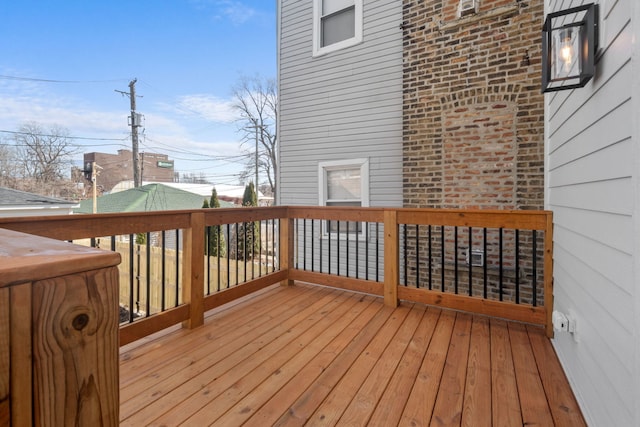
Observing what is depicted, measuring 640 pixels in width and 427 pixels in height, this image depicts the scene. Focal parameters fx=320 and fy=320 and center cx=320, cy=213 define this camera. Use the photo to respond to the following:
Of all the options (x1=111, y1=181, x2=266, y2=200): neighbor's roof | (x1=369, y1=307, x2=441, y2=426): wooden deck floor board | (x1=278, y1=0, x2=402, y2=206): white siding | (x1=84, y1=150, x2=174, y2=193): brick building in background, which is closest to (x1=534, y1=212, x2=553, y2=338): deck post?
(x1=369, y1=307, x2=441, y2=426): wooden deck floor board

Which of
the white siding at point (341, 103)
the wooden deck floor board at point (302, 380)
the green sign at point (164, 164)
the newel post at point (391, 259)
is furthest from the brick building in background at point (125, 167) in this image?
the wooden deck floor board at point (302, 380)

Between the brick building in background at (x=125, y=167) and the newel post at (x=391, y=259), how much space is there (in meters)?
17.6

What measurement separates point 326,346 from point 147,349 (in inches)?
48.7

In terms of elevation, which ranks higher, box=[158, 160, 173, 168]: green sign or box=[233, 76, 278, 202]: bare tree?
box=[233, 76, 278, 202]: bare tree

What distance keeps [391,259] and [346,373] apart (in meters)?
1.41

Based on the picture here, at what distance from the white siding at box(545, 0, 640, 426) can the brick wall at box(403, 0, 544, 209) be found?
1592mm

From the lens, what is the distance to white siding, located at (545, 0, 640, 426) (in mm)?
1077

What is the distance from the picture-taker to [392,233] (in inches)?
123

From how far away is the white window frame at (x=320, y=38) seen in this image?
4.80 meters

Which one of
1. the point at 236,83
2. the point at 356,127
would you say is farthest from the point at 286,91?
the point at 236,83

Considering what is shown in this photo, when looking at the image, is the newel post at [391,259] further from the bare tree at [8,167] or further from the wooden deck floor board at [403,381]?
the bare tree at [8,167]

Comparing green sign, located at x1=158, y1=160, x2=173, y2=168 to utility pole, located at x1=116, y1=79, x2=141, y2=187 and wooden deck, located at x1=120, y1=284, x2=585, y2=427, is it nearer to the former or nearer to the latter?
utility pole, located at x1=116, y1=79, x2=141, y2=187

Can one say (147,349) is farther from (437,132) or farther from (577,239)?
(437,132)

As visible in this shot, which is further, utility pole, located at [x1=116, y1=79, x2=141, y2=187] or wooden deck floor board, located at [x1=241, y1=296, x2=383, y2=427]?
utility pole, located at [x1=116, y1=79, x2=141, y2=187]
